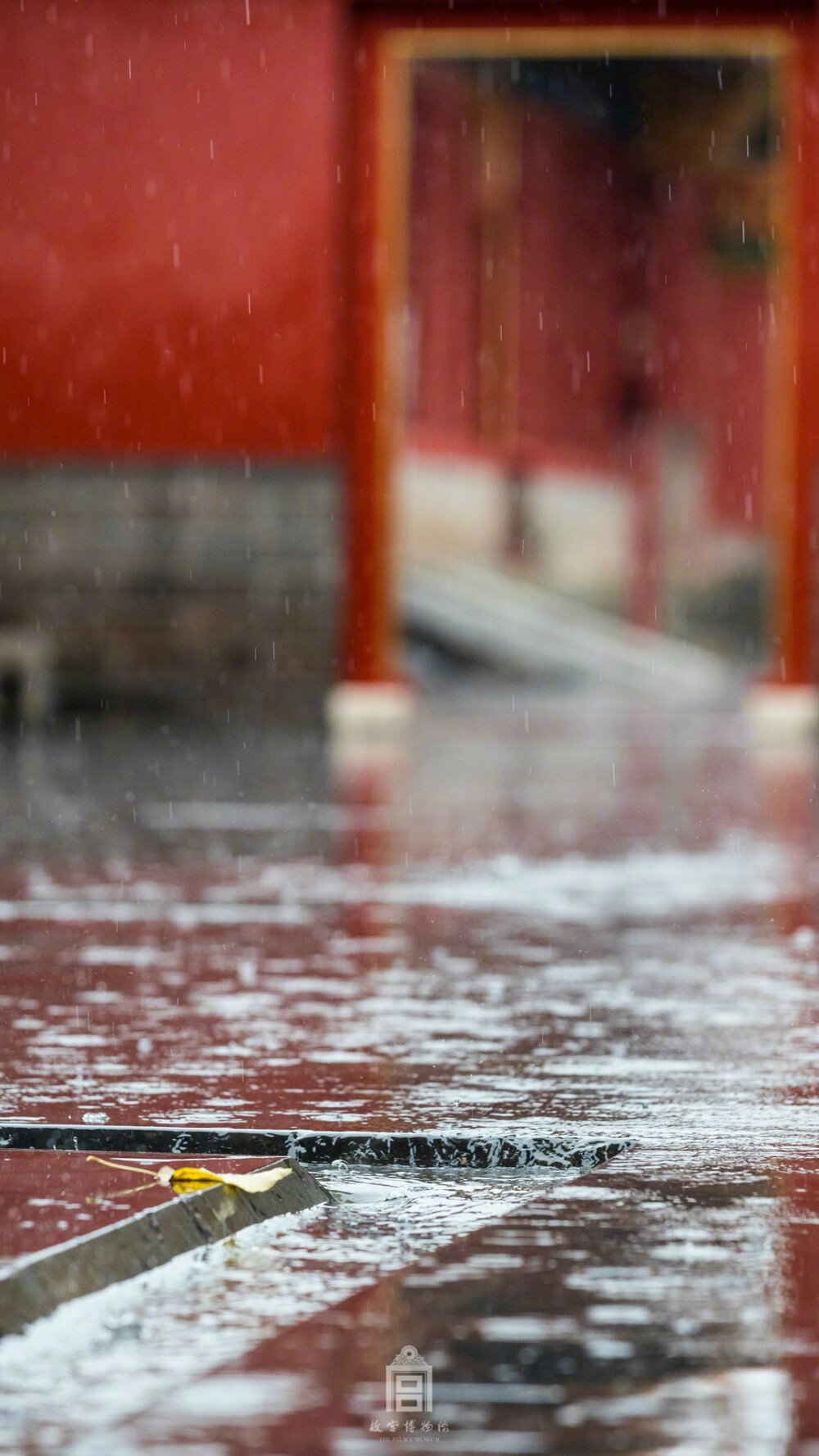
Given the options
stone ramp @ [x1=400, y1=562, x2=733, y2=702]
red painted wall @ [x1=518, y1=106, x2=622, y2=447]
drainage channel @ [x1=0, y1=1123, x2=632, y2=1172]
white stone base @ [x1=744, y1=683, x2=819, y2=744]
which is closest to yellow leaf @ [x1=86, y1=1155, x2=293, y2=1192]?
drainage channel @ [x1=0, y1=1123, x2=632, y2=1172]

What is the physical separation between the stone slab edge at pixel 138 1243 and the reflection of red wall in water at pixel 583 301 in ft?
58.7

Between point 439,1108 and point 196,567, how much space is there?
9.50m

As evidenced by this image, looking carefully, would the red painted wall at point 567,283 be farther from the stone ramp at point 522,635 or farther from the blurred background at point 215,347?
the blurred background at point 215,347

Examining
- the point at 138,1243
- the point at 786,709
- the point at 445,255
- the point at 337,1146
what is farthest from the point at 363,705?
the point at 138,1243

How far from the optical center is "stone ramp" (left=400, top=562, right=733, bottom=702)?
61.3 feet

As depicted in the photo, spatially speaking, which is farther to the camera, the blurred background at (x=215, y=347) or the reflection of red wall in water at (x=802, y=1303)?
the blurred background at (x=215, y=347)

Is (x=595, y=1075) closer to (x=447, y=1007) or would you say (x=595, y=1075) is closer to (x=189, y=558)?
(x=447, y=1007)

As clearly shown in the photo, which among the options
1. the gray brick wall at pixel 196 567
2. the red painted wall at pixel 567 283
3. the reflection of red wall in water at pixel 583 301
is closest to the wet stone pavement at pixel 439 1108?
the gray brick wall at pixel 196 567

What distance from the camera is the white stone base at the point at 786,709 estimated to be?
11.7 m

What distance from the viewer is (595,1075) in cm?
247

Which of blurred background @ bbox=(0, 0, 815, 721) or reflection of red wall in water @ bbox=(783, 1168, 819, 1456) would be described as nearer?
reflection of red wall in water @ bbox=(783, 1168, 819, 1456)

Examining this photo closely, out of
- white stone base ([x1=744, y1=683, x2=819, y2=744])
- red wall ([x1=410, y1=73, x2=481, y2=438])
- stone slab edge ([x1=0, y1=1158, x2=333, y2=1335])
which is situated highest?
red wall ([x1=410, y1=73, x2=481, y2=438])

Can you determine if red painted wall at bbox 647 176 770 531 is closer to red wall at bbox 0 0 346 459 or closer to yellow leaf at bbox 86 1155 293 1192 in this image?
red wall at bbox 0 0 346 459

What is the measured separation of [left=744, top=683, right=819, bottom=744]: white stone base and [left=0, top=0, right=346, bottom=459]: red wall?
2.36 metres
